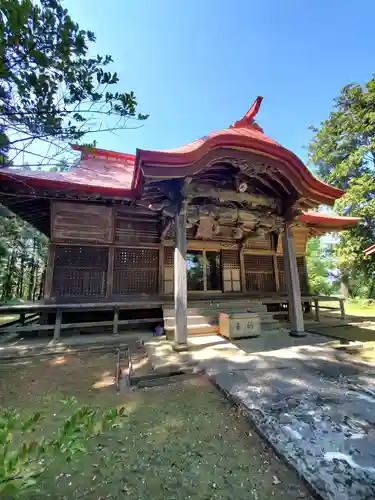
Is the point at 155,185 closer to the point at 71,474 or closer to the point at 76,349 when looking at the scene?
the point at 76,349

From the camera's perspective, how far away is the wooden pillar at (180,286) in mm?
4164

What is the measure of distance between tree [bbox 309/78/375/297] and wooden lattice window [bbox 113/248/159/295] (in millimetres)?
12313

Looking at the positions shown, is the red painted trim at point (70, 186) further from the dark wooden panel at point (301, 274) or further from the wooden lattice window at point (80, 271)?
the dark wooden panel at point (301, 274)

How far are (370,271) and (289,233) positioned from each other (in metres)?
11.7

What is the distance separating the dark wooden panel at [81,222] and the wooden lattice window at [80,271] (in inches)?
13.4

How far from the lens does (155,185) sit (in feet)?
15.0

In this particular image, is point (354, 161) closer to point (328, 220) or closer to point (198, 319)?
point (328, 220)

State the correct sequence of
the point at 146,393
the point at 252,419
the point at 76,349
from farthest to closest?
1. the point at 76,349
2. the point at 146,393
3. the point at 252,419

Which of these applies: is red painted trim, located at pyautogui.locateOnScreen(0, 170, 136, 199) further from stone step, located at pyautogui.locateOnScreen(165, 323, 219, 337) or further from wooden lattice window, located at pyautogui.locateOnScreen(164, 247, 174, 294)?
stone step, located at pyautogui.locateOnScreen(165, 323, 219, 337)

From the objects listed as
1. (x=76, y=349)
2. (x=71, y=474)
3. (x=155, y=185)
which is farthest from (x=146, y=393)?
(x=155, y=185)

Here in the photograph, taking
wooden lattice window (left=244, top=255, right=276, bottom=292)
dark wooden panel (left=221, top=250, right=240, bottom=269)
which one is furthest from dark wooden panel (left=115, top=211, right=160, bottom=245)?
wooden lattice window (left=244, top=255, right=276, bottom=292)

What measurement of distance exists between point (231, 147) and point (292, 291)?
11.2 ft

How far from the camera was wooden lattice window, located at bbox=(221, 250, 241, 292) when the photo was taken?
25.2 feet

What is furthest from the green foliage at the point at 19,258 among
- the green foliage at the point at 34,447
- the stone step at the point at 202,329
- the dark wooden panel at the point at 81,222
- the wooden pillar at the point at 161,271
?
the green foliage at the point at 34,447
